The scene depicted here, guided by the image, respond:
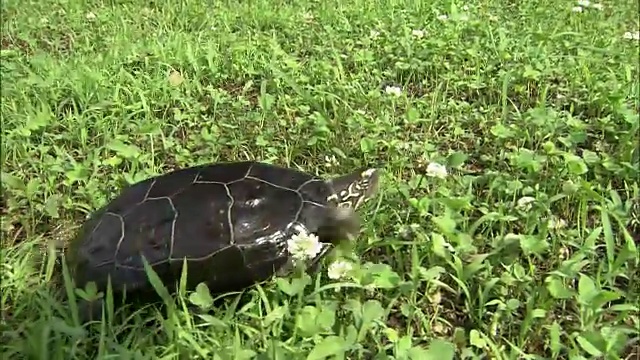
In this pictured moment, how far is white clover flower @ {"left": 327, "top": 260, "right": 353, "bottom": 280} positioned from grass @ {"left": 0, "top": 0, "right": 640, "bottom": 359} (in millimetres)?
51

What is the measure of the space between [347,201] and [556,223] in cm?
70

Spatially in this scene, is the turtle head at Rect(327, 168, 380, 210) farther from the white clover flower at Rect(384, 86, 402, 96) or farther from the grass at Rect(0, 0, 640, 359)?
the white clover flower at Rect(384, 86, 402, 96)

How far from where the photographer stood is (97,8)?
14.0 feet

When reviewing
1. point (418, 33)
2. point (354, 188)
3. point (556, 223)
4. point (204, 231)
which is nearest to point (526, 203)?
point (556, 223)

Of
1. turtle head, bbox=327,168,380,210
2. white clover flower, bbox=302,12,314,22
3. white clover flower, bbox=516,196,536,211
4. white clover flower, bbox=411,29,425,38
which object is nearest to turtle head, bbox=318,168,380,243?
turtle head, bbox=327,168,380,210

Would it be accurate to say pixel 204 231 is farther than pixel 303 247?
Yes

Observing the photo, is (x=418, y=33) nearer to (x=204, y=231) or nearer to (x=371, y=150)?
(x=371, y=150)

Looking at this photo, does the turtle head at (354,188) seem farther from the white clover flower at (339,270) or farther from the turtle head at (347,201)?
the white clover flower at (339,270)

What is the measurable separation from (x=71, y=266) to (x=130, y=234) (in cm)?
23

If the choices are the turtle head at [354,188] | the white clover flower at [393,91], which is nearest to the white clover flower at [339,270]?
the turtle head at [354,188]

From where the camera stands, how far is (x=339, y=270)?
1875 millimetres

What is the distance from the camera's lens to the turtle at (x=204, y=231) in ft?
6.16

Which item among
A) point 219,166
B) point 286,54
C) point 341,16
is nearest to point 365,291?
→ point 219,166

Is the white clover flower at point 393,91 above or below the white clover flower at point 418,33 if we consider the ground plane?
below
